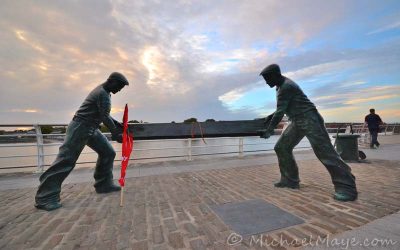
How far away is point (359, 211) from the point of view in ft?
11.4

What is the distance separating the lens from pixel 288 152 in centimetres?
499

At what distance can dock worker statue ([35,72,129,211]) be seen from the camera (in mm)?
3980

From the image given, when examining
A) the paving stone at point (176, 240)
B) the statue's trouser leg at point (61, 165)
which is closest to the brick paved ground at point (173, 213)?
the paving stone at point (176, 240)

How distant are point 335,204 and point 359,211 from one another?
1.29 ft

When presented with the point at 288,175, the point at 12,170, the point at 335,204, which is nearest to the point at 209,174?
the point at 288,175

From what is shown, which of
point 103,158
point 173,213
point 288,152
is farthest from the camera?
point 288,152

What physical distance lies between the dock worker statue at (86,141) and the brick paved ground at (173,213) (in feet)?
0.93

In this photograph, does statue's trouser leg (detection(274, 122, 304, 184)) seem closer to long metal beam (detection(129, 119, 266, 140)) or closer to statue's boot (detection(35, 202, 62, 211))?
long metal beam (detection(129, 119, 266, 140))

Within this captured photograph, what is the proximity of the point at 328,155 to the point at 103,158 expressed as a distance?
4.34m

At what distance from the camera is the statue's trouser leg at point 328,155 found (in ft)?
13.6

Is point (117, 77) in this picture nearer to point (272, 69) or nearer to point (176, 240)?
point (272, 69)

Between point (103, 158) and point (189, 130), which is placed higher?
point (189, 130)

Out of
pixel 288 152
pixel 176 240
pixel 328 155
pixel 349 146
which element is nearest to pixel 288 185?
pixel 288 152

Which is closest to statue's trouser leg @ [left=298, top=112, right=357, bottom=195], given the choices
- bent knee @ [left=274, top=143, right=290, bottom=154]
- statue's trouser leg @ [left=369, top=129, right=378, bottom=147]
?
bent knee @ [left=274, top=143, right=290, bottom=154]
